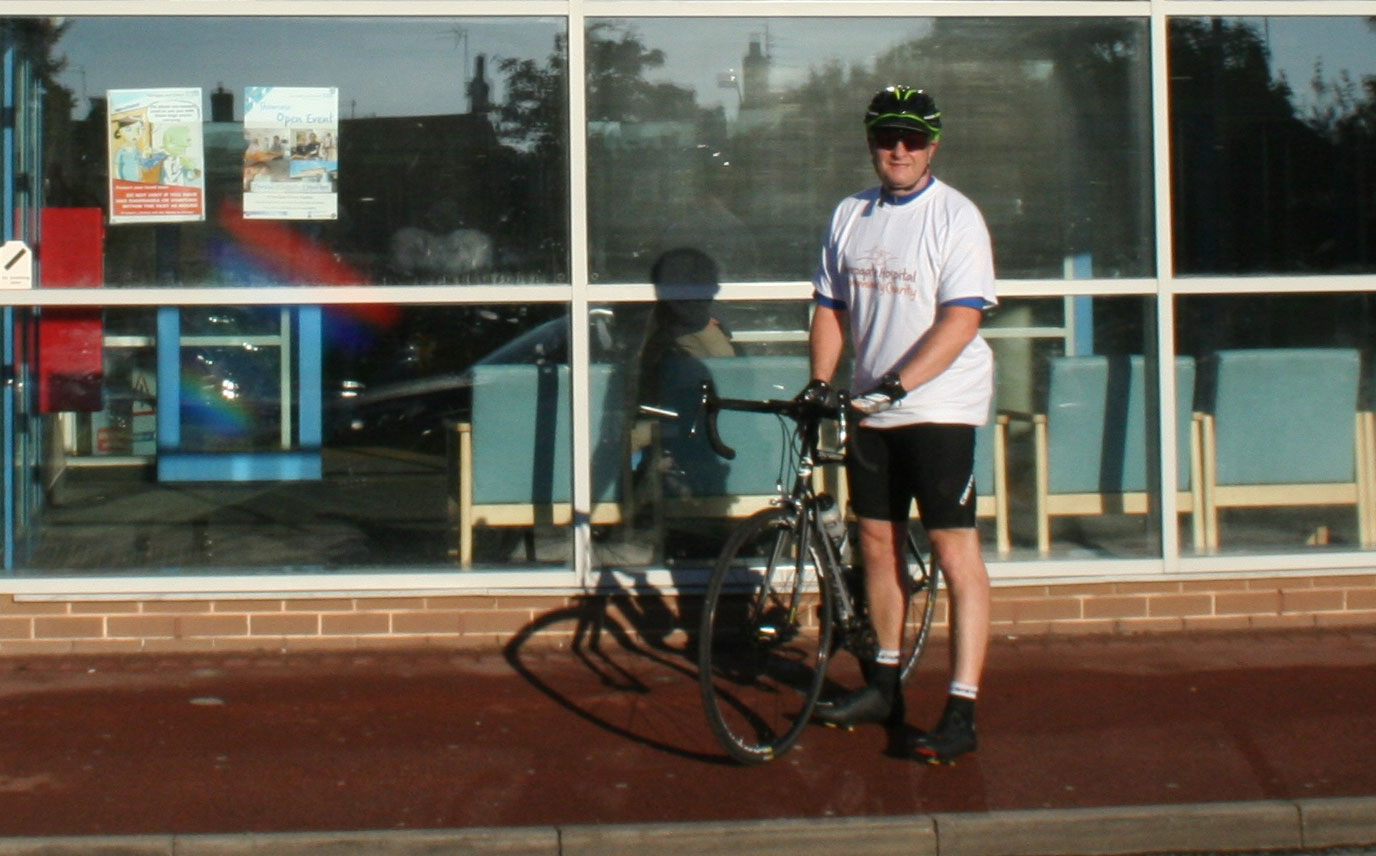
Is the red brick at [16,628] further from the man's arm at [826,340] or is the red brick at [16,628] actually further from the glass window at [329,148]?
the man's arm at [826,340]

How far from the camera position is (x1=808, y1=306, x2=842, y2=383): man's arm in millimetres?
5852

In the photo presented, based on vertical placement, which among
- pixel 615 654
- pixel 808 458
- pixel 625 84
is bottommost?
pixel 615 654

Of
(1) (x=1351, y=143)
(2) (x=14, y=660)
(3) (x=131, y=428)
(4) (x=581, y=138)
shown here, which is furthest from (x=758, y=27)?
(2) (x=14, y=660)

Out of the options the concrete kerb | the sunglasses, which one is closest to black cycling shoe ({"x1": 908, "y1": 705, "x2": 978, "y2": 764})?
the concrete kerb

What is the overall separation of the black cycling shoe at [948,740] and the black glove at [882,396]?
979mm

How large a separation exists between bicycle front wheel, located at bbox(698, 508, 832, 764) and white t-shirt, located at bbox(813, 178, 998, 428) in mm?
535

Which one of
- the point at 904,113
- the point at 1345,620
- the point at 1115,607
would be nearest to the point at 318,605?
the point at 904,113

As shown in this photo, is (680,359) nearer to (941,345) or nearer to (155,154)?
(941,345)

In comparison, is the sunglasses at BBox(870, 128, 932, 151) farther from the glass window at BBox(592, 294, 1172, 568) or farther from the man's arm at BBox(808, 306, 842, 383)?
the glass window at BBox(592, 294, 1172, 568)

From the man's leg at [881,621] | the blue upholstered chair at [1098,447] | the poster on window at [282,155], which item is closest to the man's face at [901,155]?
the man's leg at [881,621]

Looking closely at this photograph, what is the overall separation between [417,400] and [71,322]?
143 cm

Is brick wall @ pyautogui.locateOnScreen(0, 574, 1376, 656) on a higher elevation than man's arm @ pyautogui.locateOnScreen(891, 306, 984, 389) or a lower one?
lower

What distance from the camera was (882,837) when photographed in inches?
191

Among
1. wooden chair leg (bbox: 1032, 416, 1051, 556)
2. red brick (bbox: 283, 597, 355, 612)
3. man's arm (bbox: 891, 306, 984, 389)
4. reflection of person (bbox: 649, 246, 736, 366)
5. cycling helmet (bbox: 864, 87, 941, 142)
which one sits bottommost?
red brick (bbox: 283, 597, 355, 612)
